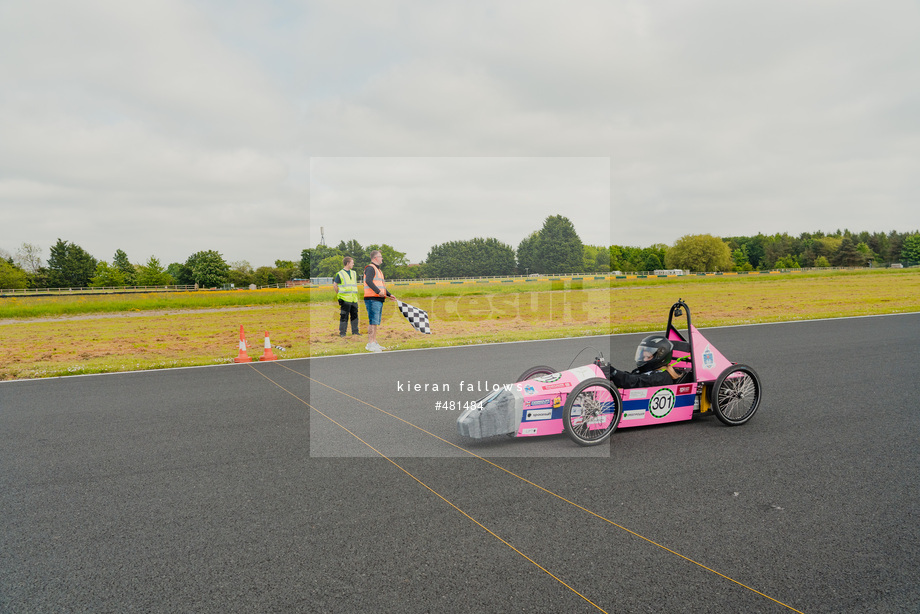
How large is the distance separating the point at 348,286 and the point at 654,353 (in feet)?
29.7

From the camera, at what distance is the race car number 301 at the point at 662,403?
537 centimetres

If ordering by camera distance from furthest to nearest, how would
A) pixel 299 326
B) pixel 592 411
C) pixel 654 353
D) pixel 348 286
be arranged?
pixel 299 326 → pixel 348 286 → pixel 654 353 → pixel 592 411

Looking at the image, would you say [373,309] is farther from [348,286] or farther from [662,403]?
[662,403]

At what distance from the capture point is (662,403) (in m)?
5.43

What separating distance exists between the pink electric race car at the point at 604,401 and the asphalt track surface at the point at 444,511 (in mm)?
204

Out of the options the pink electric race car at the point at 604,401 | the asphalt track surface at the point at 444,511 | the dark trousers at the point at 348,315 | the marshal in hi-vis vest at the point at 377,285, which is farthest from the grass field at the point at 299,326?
the pink electric race car at the point at 604,401

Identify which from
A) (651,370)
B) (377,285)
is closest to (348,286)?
(377,285)

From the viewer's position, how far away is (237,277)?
311 feet

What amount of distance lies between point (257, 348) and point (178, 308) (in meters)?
20.8

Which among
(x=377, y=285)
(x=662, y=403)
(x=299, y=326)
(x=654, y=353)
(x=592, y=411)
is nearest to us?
(x=592, y=411)

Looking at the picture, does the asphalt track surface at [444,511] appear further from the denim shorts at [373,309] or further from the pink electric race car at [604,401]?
the denim shorts at [373,309]

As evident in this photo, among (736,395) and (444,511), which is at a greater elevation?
(736,395)

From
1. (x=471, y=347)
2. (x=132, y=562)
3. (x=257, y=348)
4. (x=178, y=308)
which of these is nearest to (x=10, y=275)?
(x=178, y=308)

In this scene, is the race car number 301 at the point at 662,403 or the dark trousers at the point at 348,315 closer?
the race car number 301 at the point at 662,403
